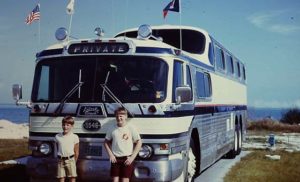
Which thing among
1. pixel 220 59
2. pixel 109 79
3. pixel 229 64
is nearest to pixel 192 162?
pixel 109 79

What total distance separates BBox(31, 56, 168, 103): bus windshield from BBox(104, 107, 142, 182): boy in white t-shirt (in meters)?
0.60

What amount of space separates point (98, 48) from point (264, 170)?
737 centimetres

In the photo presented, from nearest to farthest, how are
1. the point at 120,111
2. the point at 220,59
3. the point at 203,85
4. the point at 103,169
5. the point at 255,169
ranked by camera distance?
the point at 120,111 → the point at 103,169 → the point at 203,85 → the point at 255,169 → the point at 220,59

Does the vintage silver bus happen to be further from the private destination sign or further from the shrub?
the shrub

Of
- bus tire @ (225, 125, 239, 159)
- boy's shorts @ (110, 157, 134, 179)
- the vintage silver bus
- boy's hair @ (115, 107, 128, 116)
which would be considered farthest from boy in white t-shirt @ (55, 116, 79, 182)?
bus tire @ (225, 125, 239, 159)

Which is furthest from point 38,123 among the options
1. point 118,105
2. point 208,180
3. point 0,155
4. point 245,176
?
point 0,155

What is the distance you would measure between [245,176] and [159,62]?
5479 mm

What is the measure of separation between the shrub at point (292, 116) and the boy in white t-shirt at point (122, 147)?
1600 inches

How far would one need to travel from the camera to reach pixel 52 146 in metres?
7.94

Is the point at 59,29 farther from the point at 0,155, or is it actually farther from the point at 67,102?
the point at 0,155

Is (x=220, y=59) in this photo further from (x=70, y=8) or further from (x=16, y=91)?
(x=16, y=91)

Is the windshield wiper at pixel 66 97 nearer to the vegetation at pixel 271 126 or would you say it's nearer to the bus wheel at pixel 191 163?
the bus wheel at pixel 191 163

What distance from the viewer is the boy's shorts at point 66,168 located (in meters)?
7.55

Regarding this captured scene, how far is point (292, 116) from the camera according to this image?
45.9 meters
